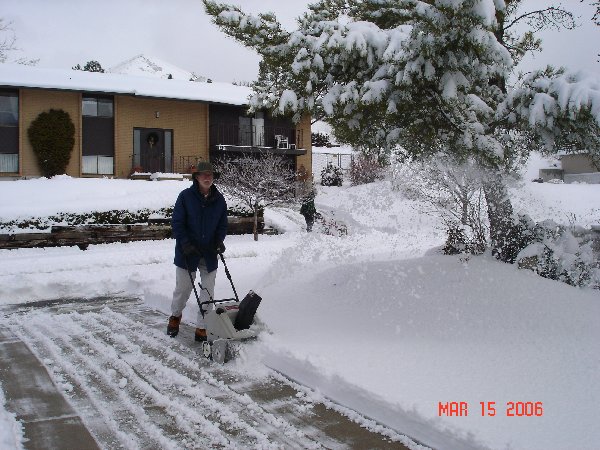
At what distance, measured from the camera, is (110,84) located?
26250mm

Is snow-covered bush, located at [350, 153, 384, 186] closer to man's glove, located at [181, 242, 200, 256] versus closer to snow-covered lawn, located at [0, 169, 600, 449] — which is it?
snow-covered lawn, located at [0, 169, 600, 449]

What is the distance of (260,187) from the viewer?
18.7 meters

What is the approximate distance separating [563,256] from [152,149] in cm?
2430

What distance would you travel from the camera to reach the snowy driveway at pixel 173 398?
3682 millimetres

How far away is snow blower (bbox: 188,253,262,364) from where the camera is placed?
5.24 meters

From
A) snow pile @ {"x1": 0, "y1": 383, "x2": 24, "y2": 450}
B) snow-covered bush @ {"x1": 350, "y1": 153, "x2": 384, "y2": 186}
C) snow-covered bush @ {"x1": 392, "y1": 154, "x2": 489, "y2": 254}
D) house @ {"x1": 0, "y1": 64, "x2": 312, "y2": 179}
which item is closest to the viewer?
snow pile @ {"x1": 0, "y1": 383, "x2": 24, "y2": 450}

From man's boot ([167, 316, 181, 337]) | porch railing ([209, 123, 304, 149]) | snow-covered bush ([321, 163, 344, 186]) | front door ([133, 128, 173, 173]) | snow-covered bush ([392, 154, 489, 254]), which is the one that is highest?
porch railing ([209, 123, 304, 149])

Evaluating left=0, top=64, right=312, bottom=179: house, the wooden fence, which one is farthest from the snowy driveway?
left=0, top=64, right=312, bottom=179: house

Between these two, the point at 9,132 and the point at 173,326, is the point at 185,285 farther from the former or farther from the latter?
the point at 9,132

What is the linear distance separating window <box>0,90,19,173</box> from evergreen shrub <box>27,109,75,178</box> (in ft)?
2.67

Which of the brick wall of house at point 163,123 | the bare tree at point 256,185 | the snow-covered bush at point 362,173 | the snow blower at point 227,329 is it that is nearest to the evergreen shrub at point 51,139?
the brick wall of house at point 163,123

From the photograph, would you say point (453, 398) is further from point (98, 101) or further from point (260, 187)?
point (98, 101)

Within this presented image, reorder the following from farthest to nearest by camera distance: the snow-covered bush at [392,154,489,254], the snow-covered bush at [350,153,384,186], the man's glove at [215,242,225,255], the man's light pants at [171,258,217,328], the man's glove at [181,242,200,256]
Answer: the snow-covered bush at [350,153,384,186], the snow-covered bush at [392,154,489,254], the man's light pants at [171,258,217,328], the man's glove at [215,242,225,255], the man's glove at [181,242,200,256]

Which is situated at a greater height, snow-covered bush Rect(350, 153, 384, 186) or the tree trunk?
snow-covered bush Rect(350, 153, 384, 186)
